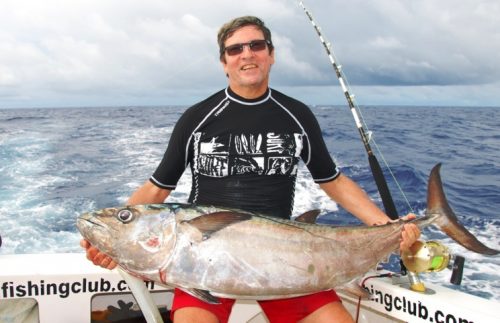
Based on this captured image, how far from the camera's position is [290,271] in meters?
2.07

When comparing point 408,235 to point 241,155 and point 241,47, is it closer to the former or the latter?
point 241,155

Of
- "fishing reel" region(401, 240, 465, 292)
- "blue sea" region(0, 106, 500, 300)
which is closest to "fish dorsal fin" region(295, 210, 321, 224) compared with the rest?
"fishing reel" region(401, 240, 465, 292)

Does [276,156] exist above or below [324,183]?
above

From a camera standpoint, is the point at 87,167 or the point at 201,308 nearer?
the point at 201,308

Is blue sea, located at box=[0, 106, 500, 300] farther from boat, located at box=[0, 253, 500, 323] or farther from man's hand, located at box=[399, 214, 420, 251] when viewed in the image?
man's hand, located at box=[399, 214, 420, 251]

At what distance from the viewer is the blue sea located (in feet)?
20.1

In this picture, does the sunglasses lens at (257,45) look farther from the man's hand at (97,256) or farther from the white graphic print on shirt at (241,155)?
the man's hand at (97,256)

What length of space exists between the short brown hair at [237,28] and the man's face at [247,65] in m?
0.03

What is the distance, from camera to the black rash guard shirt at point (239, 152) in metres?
2.63

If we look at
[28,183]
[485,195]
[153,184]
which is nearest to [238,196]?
[153,184]

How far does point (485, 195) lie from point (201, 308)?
7316mm

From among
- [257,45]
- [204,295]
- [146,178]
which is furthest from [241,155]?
[146,178]

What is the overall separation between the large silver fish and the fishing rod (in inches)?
36.7

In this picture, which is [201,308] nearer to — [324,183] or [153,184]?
[153,184]
